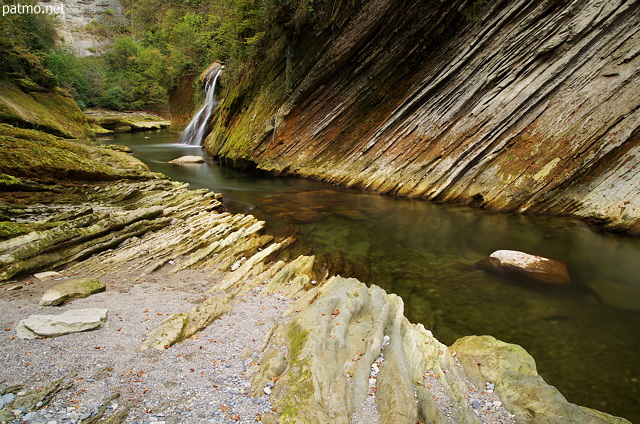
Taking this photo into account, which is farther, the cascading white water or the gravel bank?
the cascading white water

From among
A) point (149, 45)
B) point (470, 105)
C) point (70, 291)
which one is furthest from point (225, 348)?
point (149, 45)

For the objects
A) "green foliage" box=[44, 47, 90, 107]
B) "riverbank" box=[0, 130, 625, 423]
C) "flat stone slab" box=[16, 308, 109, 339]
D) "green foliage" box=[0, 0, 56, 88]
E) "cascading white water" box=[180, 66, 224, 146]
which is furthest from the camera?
"green foliage" box=[44, 47, 90, 107]

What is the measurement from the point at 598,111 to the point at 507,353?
9.11m

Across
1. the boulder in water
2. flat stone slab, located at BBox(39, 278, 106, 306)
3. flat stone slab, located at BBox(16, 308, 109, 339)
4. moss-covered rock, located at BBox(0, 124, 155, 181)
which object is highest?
moss-covered rock, located at BBox(0, 124, 155, 181)

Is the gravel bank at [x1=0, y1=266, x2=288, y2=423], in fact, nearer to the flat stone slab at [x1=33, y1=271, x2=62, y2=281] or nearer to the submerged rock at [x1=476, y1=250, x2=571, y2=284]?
the flat stone slab at [x1=33, y1=271, x2=62, y2=281]

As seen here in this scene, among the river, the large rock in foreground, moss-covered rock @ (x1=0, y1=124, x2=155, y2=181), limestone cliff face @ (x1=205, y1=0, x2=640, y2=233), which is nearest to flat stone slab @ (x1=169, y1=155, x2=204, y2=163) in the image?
limestone cliff face @ (x1=205, y1=0, x2=640, y2=233)

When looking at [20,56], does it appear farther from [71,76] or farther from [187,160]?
[71,76]

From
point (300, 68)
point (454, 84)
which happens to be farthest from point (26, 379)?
point (300, 68)

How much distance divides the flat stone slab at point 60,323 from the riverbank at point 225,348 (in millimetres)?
89

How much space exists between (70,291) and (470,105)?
12412mm

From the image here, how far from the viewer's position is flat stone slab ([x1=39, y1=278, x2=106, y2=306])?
4.48 metres

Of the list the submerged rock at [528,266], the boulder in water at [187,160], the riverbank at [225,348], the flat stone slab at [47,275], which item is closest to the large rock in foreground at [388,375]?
the riverbank at [225,348]

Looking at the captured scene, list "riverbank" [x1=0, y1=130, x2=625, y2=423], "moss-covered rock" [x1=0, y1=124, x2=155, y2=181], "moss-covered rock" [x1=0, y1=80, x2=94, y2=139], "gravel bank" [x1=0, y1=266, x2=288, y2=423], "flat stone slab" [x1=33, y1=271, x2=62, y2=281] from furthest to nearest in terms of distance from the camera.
A: 1. "moss-covered rock" [x1=0, y1=80, x2=94, y2=139]
2. "moss-covered rock" [x1=0, y1=124, x2=155, y2=181]
3. "flat stone slab" [x1=33, y1=271, x2=62, y2=281]
4. "riverbank" [x1=0, y1=130, x2=625, y2=423]
5. "gravel bank" [x1=0, y1=266, x2=288, y2=423]

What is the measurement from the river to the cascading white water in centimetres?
1619
